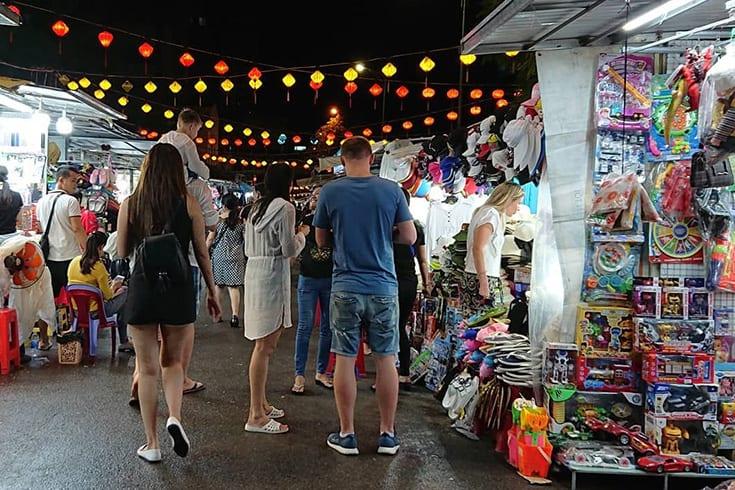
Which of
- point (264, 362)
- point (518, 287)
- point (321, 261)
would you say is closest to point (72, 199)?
point (321, 261)

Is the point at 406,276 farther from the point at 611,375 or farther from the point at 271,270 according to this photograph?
the point at 611,375

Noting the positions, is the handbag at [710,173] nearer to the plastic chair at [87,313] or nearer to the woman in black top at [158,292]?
the woman in black top at [158,292]

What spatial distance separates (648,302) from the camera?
3.96 metres

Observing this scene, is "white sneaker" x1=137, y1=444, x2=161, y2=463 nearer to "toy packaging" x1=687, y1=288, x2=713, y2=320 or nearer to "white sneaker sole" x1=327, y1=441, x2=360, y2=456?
"white sneaker sole" x1=327, y1=441, x2=360, y2=456

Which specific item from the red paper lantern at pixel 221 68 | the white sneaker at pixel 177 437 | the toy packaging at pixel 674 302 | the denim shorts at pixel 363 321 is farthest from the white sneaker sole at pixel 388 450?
the red paper lantern at pixel 221 68

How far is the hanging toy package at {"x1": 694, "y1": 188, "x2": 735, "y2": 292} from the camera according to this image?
3846 millimetres

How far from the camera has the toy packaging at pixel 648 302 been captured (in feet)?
13.0

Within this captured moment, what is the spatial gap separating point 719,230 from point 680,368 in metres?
0.88

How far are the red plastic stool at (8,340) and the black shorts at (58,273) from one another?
798mm

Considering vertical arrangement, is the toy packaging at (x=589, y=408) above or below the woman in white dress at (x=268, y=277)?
below

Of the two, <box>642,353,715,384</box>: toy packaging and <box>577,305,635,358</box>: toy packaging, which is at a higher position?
<box>577,305,635,358</box>: toy packaging

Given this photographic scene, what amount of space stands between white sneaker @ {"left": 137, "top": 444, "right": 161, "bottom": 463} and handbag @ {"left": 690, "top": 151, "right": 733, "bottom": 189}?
3.63 metres

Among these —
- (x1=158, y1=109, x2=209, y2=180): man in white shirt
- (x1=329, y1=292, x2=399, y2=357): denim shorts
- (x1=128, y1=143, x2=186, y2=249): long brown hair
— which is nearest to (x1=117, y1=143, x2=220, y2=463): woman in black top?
(x1=128, y1=143, x2=186, y2=249): long brown hair

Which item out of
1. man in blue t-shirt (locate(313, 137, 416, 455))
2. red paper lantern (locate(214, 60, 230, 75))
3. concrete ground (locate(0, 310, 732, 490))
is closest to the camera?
concrete ground (locate(0, 310, 732, 490))
